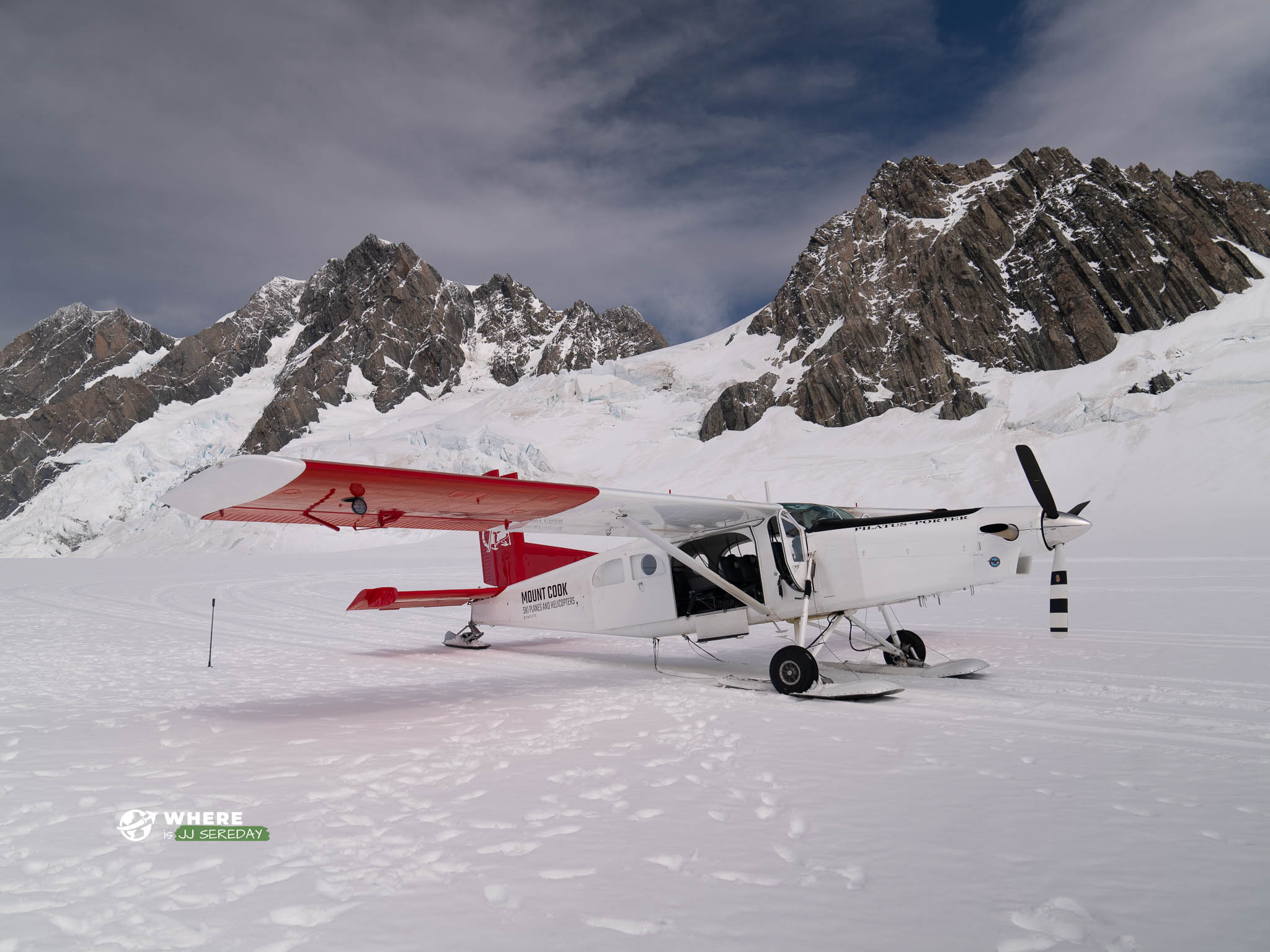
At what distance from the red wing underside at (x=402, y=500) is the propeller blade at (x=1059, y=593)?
15.2 feet

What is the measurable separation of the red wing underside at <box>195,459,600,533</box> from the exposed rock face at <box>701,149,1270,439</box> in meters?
52.5

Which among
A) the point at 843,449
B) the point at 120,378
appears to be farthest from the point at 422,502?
the point at 120,378

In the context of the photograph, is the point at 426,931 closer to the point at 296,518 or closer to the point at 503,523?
the point at 296,518

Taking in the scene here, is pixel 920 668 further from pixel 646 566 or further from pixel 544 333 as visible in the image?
pixel 544 333

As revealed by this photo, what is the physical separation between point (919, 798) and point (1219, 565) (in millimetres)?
18898

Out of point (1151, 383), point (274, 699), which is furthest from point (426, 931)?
point (1151, 383)

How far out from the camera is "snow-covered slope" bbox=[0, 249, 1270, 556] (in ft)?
104

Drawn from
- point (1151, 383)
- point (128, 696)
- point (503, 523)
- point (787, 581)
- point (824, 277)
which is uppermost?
point (824, 277)

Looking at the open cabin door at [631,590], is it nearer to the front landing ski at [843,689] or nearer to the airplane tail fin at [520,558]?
the front landing ski at [843,689]

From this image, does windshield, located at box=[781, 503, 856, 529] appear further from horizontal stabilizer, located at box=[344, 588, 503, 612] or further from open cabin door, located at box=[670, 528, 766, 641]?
horizontal stabilizer, located at box=[344, 588, 503, 612]

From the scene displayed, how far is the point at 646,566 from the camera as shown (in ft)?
27.9

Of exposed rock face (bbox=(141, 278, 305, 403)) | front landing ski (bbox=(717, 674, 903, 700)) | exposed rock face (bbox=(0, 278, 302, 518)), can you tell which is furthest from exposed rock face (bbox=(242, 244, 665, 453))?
front landing ski (bbox=(717, 674, 903, 700))

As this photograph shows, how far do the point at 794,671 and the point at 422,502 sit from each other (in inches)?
157

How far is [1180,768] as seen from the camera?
401 centimetres
